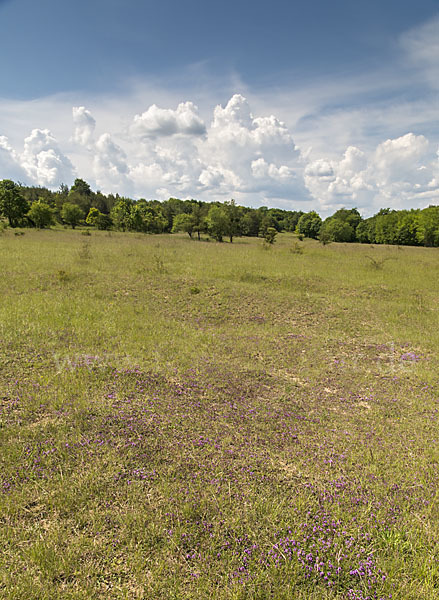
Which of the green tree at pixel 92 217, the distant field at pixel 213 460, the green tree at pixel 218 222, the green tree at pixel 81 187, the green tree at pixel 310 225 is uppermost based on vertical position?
the green tree at pixel 81 187

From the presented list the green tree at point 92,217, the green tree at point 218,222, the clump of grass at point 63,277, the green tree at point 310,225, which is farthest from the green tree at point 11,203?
the green tree at point 310,225

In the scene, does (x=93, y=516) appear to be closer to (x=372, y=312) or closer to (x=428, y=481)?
(x=428, y=481)

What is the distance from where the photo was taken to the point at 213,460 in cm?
491

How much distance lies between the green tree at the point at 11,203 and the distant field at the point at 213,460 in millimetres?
64651

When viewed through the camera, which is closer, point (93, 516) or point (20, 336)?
point (93, 516)

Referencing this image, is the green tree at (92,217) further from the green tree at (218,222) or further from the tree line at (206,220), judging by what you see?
the green tree at (218,222)

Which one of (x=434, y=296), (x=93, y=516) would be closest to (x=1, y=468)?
(x=93, y=516)

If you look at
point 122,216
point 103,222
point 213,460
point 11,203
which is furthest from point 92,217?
point 213,460

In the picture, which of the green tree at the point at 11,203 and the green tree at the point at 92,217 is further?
the green tree at the point at 92,217

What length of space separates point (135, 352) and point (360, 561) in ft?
24.9

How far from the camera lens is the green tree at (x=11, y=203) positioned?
2426 inches

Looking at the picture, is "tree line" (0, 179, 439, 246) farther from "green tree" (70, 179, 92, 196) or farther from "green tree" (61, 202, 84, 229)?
"green tree" (70, 179, 92, 196)

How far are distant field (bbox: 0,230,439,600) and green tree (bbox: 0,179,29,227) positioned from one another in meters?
64.7

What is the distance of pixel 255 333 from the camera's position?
12.2m
